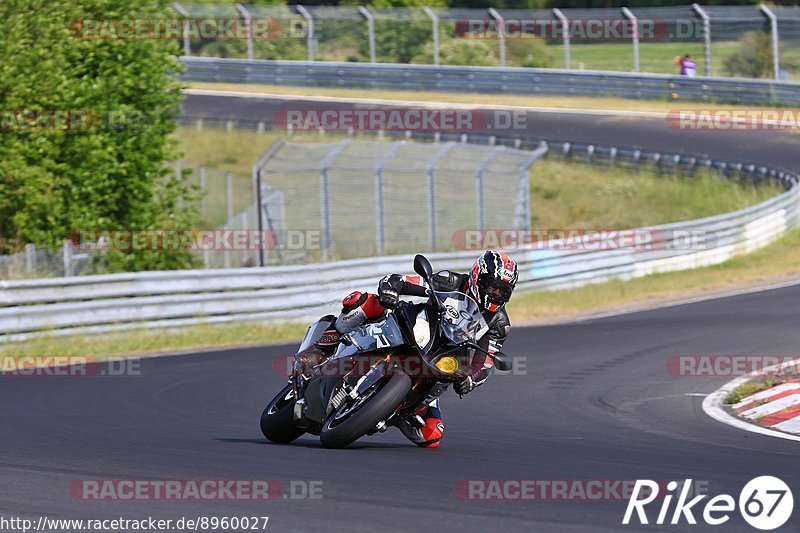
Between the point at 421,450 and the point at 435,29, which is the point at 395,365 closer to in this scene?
the point at 421,450

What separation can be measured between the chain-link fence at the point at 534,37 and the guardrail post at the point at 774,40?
0.04m

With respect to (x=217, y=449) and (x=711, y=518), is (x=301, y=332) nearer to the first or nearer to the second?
(x=217, y=449)

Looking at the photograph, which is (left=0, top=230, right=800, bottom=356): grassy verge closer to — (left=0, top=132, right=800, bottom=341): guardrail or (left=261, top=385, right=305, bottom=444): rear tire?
(left=0, top=132, right=800, bottom=341): guardrail

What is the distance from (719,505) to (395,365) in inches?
92.9

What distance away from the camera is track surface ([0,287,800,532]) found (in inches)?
231

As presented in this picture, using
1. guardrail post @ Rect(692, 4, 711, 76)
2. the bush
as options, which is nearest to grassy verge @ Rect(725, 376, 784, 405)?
guardrail post @ Rect(692, 4, 711, 76)

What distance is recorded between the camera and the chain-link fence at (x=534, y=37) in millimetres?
37594

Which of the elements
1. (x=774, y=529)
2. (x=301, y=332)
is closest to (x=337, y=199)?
(x=301, y=332)

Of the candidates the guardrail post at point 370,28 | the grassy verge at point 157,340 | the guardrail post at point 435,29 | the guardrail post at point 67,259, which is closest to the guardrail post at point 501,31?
the guardrail post at point 435,29

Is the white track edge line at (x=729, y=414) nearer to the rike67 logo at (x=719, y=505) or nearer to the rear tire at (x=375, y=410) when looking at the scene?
the rike67 logo at (x=719, y=505)

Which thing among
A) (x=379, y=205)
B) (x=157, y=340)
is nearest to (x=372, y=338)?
(x=157, y=340)

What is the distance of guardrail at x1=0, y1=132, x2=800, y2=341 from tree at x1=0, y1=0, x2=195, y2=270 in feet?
11.8

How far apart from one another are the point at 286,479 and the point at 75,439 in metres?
2.36

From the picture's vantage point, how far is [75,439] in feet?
27.6
